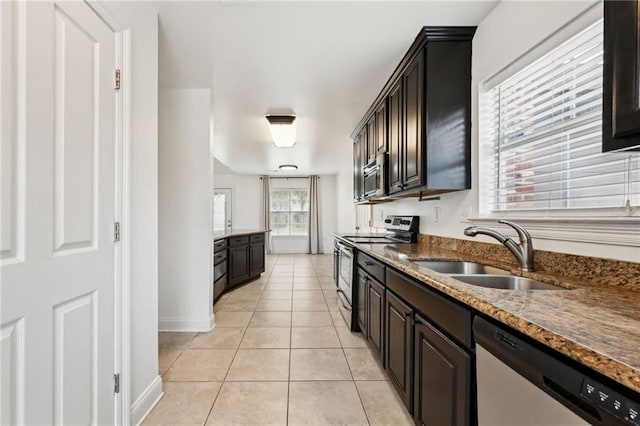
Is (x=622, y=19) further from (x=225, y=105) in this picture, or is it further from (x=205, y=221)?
(x=225, y=105)

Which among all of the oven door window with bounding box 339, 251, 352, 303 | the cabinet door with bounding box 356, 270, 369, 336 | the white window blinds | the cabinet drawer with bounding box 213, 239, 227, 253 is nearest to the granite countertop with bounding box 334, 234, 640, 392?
the white window blinds

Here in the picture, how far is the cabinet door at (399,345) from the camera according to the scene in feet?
4.83

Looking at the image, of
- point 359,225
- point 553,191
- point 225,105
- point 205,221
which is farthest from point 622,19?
point 359,225

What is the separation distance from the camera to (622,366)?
0.50 m

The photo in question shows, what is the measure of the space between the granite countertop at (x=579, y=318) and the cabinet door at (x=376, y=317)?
2.91 feet

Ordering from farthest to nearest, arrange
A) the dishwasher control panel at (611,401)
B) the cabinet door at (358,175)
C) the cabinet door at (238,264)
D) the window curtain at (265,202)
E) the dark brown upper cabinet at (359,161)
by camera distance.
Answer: the window curtain at (265,202) → the cabinet door at (238,264) → the cabinet door at (358,175) → the dark brown upper cabinet at (359,161) → the dishwasher control panel at (611,401)

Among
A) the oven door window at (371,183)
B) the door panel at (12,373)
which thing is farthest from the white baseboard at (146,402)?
the oven door window at (371,183)

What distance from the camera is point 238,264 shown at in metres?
4.56

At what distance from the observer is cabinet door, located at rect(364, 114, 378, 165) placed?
312 cm

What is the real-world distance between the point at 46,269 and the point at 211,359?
161 centimetres

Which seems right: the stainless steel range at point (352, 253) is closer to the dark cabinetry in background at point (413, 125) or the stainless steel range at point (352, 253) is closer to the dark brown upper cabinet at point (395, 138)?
the dark brown upper cabinet at point (395, 138)

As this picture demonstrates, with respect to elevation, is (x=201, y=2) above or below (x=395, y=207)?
above

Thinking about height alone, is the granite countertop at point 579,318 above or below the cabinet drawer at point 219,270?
above

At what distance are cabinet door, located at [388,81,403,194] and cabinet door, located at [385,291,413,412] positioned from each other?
1.13 m
